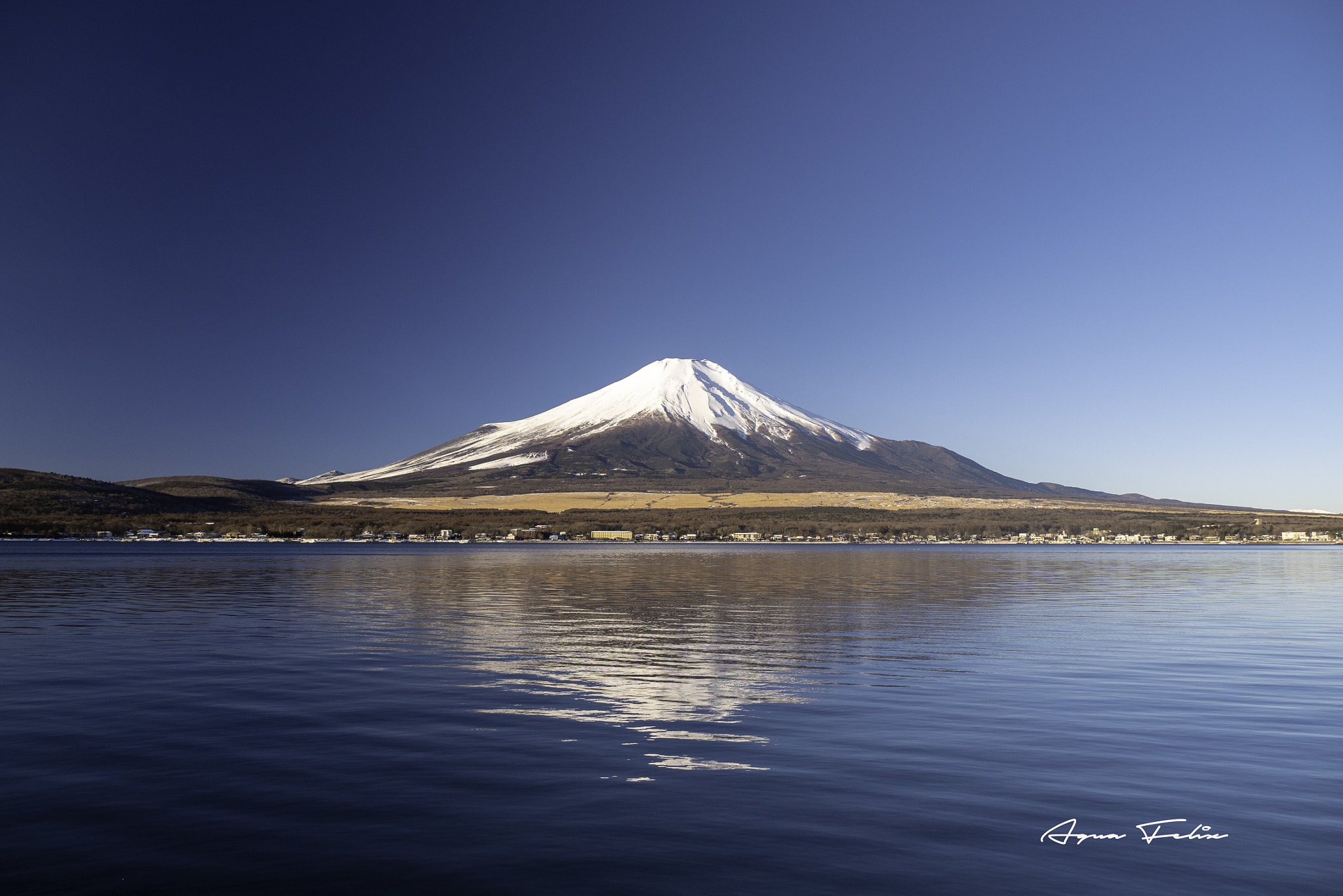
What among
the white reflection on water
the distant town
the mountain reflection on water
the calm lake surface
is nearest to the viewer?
the calm lake surface

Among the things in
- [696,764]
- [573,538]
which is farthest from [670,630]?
[573,538]

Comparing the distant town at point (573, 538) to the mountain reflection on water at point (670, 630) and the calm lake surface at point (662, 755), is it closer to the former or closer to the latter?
the mountain reflection on water at point (670, 630)

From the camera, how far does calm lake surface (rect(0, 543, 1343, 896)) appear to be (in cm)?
907

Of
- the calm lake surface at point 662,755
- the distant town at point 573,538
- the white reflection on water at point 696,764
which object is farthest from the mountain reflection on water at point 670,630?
the distant town at point 573,538

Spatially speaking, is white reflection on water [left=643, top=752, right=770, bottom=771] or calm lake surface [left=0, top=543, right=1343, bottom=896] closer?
calm lake surface [left=0, top=543, right=1343, bottom=896]

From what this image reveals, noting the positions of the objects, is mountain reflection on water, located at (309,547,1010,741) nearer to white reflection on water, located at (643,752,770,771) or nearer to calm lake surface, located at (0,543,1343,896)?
calm lake surface, located at (0,543,1343,896)

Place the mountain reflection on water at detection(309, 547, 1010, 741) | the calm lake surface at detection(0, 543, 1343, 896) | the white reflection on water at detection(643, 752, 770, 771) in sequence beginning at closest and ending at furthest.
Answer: the calm lake surface at detection(0, 543, 1343, 896) → the white reflection on water at detection(643, 752, 770, 771) → the mountain reflection on water at detection(309, 547, 1010, 741)

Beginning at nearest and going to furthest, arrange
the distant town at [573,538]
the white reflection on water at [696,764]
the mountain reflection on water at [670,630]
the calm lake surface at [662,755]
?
the calm lake surface at [662,755] < the white reflection on water at [696,764] < the mountain reflection on water at [670,630] < the distant town at [573,538]

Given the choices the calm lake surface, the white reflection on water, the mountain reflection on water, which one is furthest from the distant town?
the white reflection on water

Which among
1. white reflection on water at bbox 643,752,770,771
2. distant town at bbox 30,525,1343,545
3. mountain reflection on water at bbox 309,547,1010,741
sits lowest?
distant town at bbox 30,525,1343,545

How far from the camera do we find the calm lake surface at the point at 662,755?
907 cm

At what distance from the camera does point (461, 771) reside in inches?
492

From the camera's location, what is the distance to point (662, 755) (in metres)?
13.5

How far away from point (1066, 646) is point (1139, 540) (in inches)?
7620
